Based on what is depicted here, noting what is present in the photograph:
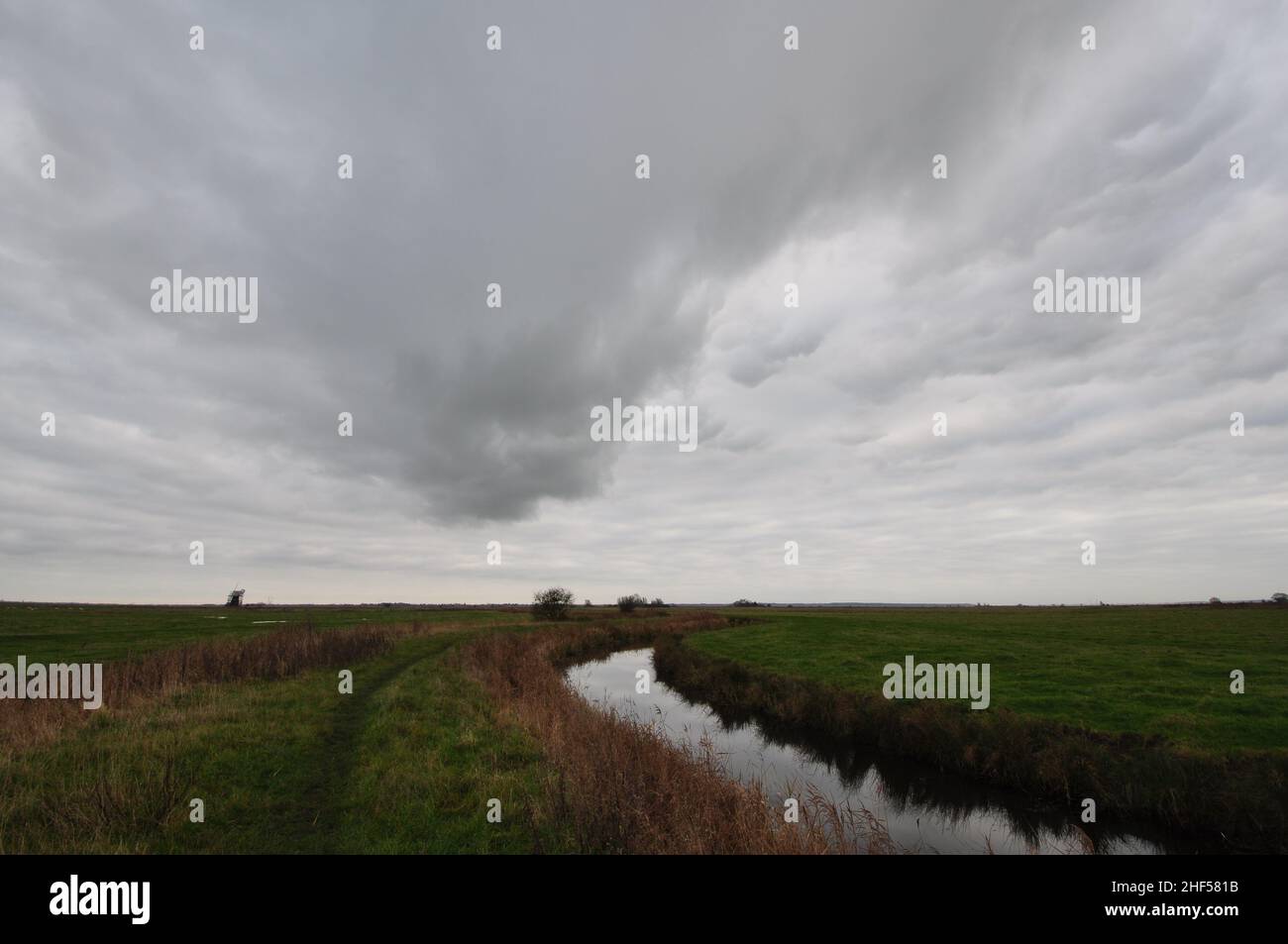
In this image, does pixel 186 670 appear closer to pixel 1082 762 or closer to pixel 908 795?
pixel 908 795

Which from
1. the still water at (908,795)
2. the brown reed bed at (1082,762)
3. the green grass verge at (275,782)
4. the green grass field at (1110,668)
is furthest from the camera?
the green grass field at (1110,668)

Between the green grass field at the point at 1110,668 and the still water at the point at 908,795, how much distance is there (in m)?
4.26

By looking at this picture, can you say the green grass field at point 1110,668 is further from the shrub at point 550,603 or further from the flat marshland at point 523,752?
the shrub at point 550,603

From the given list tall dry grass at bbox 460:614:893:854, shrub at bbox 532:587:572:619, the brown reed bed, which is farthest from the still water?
shrub at bbox 532:587:572:619

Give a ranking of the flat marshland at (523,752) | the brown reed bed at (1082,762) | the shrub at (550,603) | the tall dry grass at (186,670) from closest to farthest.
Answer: the flat marshland at (523,752)
the brown reed bed at (1082,762)
the tall dry grass at (186,670)
the shrub at (550,603)

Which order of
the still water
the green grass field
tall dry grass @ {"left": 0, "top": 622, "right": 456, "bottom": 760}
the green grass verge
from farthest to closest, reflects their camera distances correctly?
the green grass field
tall dry grass @ {"left": 0, "top": 622, "right": 456, "bottom": 760}
the still water
the green grass verge

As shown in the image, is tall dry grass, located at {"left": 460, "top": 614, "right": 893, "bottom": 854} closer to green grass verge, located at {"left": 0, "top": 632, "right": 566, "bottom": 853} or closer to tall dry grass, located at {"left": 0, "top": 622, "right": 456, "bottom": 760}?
green grass verge, located at {"left": 0, "top": 632, "right": 566, "bottom": 853}

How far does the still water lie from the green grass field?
4.26 metres

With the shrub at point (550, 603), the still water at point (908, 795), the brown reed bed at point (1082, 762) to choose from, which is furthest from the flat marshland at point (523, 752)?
the shrub at point (550, 603)

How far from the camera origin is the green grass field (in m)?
16.7

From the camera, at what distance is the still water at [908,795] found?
1308 centimetres

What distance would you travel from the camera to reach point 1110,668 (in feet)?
82.0

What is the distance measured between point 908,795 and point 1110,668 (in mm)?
16334
